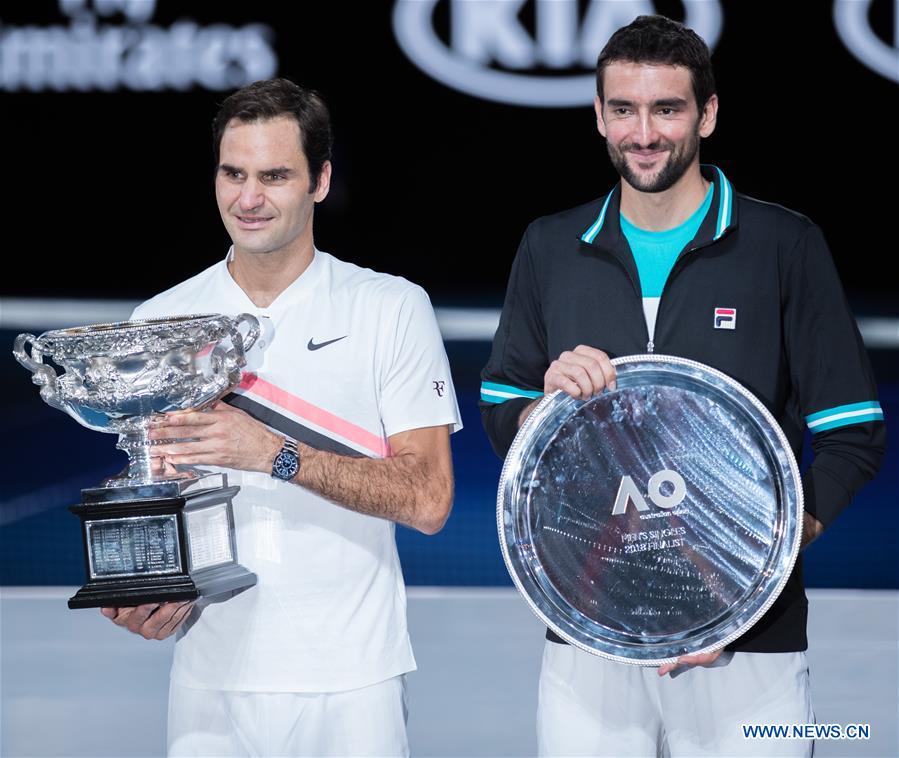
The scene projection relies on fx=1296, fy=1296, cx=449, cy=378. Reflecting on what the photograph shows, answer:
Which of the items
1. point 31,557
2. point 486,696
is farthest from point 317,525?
point 31,557

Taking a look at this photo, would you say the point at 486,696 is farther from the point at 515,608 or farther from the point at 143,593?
the point at 143,593

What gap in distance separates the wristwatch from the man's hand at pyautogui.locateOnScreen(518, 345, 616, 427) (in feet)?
1.44

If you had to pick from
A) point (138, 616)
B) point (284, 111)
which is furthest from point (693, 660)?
point (284, 111)

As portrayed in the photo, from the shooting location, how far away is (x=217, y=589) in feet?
7.20

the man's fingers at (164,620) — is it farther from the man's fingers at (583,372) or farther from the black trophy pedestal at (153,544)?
the man's fingers at (583,372)

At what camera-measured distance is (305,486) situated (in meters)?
2.20

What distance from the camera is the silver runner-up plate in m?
2.17

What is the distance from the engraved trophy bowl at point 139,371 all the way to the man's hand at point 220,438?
0.05 m

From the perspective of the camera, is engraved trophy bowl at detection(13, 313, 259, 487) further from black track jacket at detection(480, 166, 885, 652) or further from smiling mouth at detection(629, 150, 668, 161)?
smiling mouth at detection(629, 150, 668, 161)

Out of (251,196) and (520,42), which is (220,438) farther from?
(520,42)

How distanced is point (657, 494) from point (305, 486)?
0.59 m

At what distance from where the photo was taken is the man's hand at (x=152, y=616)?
2221mm

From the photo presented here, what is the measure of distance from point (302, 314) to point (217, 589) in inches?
20.7

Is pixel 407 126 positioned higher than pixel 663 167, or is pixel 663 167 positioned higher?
pixel 407 126
